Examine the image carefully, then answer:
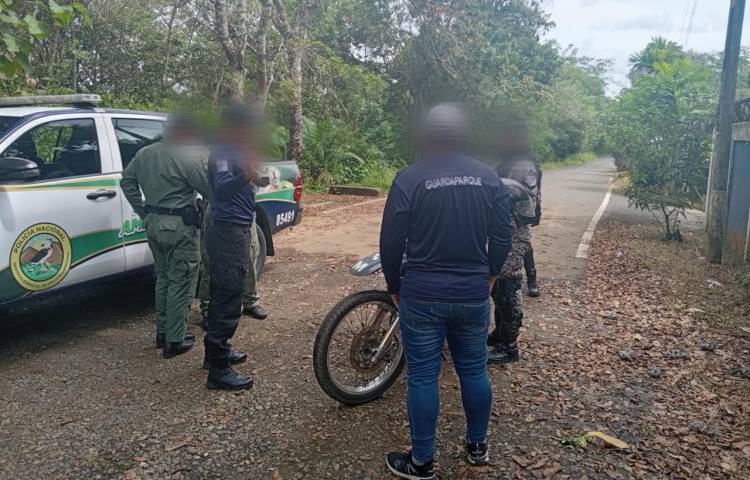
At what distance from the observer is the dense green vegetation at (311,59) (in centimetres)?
1213

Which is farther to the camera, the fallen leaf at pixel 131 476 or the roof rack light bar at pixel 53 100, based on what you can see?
the roof rack light bar at pixel 53 100

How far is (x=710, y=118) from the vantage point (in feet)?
32.4

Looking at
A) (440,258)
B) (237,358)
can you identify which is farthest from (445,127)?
(237,358)

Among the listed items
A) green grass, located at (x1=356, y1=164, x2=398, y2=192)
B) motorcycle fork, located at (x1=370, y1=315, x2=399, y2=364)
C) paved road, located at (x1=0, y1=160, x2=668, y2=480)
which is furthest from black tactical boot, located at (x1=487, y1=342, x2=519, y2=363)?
green grass, located at (x1=356, y1=164, x2=398, y2=192)

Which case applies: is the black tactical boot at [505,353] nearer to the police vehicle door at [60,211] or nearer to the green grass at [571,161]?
the police vehicle door at [60,211]

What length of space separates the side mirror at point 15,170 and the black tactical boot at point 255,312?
212 centimetres

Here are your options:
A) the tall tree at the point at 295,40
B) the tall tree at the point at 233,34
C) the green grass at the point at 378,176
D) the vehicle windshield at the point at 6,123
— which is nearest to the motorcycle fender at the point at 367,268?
the vehicle windshield at the point at 6,123

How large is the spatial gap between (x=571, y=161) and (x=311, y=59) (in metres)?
34.8

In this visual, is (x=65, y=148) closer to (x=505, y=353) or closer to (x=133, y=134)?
(x=133, y=134)

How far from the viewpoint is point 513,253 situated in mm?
4379

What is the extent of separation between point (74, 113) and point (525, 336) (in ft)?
13.9

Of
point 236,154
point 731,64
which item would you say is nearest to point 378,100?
point 731,64

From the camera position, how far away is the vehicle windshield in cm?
430

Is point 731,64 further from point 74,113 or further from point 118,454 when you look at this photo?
point 118,454
